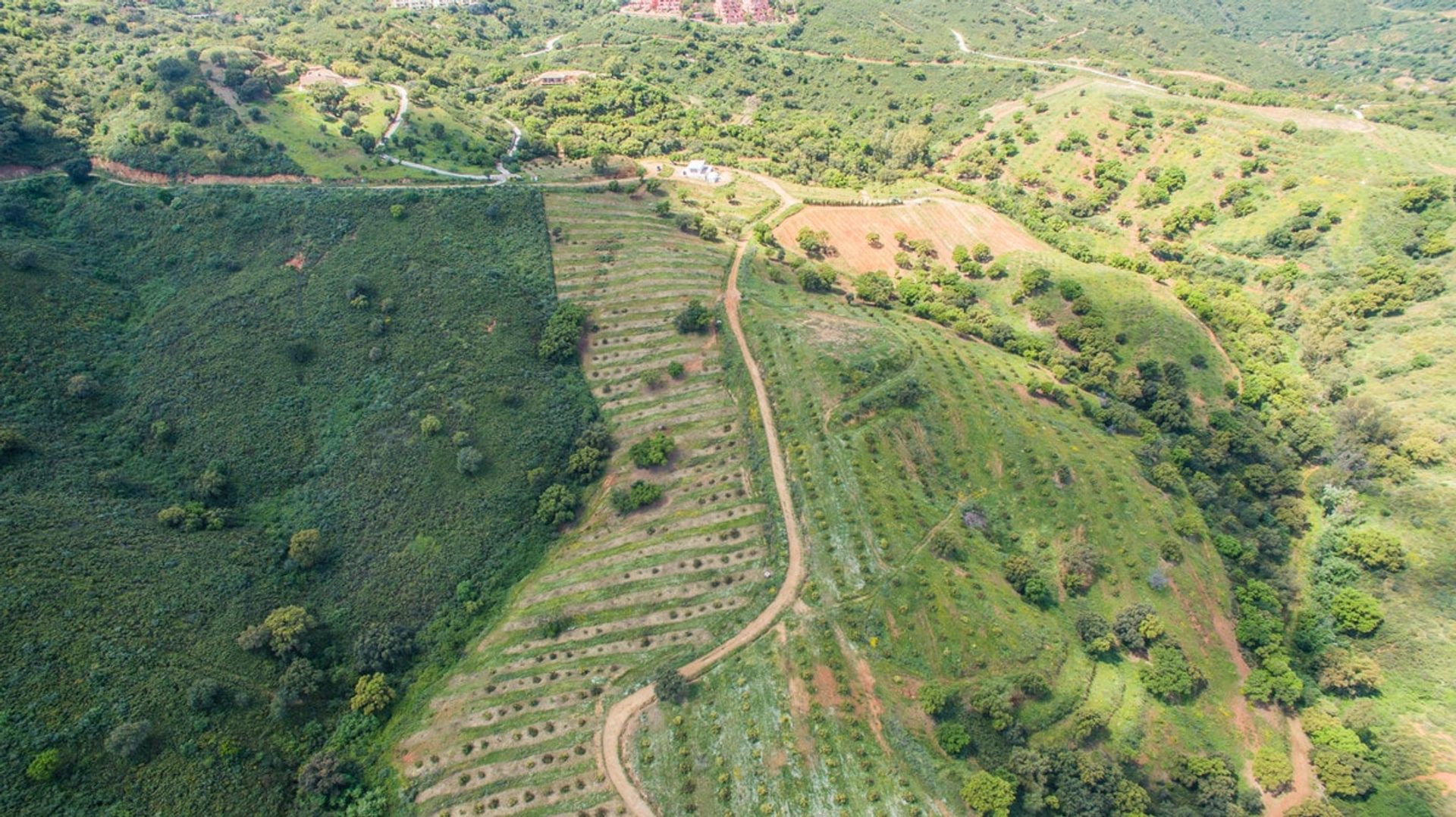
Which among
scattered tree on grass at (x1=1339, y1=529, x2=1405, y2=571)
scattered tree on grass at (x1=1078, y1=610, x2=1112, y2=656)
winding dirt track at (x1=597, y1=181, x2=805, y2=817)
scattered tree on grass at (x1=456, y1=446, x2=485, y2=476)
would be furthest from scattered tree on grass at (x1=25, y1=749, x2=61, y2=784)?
scattered tree on grass at (x1=1339, y1=529, x2=1405, y2=571)

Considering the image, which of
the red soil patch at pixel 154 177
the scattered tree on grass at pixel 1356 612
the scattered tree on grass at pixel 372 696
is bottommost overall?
the scattered tree on grass at pixel 372 696

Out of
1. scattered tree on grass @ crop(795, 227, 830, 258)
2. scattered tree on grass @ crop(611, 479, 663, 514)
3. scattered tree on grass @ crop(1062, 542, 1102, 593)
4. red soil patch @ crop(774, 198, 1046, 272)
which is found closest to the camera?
scattered tree on grass @ crop(1062, 542, 1102, 593)

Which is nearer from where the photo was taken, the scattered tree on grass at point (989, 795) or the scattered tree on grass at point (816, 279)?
the scattered tree on grass at point (989, 795)

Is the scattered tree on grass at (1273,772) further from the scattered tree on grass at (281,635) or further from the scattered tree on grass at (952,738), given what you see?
the scattered tree on grass at (281,635)

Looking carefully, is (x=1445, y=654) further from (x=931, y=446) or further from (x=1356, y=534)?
(x=931, y=446)

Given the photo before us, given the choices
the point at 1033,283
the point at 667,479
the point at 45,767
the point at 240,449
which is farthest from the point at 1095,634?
the point at 240,449

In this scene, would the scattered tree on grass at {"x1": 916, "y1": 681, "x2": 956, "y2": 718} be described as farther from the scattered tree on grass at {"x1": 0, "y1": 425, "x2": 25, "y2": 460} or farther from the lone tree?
the scattered tree on grass at {"x1": 0, "y1": 425, "x2": 25, "y2": 460}

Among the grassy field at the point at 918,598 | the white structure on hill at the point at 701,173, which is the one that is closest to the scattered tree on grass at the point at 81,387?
the grassy field at the point at 918,598

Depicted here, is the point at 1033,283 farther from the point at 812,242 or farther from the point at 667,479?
the point at 667,479
